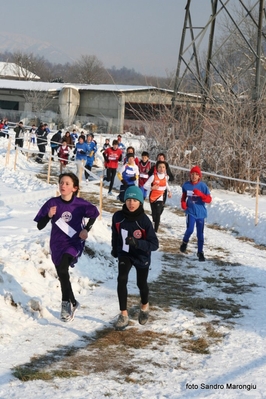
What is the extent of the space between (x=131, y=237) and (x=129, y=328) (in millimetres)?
1006

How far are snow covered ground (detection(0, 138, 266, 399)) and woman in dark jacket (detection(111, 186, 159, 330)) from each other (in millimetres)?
460

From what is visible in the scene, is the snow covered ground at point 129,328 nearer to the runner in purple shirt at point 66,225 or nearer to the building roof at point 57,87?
the runner in purple shirt at point 66,225

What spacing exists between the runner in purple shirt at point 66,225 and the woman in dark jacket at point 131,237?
36 cm

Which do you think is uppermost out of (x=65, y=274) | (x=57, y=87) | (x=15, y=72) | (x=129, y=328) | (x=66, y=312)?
(x=15, y=72)

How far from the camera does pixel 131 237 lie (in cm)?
604

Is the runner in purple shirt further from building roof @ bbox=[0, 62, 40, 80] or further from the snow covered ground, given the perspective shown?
building roof @ bbox=[0, 62, 40, 80]

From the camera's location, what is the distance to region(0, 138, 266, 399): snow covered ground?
4691 mm

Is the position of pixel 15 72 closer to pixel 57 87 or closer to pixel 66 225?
pixel 57 87

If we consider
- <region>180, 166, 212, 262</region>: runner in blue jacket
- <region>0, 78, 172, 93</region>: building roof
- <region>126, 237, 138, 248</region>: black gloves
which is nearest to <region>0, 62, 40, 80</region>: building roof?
<region>0, 78, 172, 93</region>: building roof

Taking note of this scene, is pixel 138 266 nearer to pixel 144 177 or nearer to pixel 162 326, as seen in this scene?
pixel 162 326

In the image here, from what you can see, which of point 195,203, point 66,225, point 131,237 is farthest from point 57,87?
point 131,237

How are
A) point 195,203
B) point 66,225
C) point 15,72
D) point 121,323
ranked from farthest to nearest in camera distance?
point 15,72
point 195,203
point 66,225
point 121,323

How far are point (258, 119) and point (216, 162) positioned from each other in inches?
78.6

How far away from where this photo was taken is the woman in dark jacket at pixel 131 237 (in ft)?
20.0
